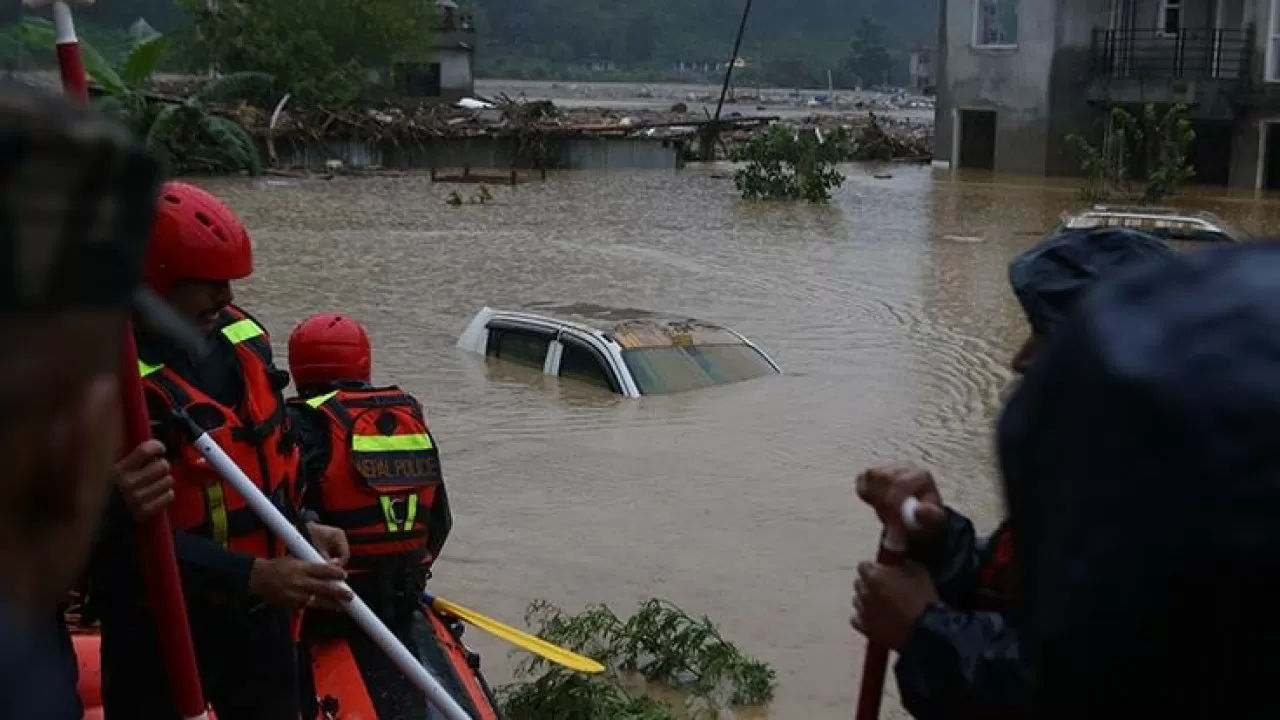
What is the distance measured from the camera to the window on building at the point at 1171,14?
36406mm

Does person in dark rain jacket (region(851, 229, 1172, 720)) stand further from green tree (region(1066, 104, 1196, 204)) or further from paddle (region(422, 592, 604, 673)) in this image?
green tree (region(1066, 104, 1196, 204))

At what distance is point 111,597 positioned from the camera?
11.7ft

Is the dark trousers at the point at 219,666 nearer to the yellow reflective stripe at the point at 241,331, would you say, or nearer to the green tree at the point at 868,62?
the yellow reflective stripe at the point at 241,331

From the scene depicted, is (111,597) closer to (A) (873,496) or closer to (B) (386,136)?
(A) (873,496)

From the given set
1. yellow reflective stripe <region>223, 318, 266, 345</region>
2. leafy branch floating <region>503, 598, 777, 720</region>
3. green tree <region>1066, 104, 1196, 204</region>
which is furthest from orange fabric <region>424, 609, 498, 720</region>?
green tree <region>1066, 104, 1196, 204</region>

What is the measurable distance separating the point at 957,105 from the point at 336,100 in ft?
52.9

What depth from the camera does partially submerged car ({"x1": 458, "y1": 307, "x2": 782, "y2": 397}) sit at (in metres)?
12.5

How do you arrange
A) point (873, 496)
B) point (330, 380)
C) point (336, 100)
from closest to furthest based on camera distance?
1. point (873, 496)
2. point (330, 380)
3. point (336, 100)

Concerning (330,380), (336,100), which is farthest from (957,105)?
(330,380)

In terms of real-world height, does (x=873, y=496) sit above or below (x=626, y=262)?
above

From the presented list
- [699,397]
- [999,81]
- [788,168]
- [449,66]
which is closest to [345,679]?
[699,397]

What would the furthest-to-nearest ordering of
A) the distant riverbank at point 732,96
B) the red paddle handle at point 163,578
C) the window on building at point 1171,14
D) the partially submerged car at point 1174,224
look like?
the distant riverbank at point 732,96
the window on building at point 1171,14
the partially submerged car at point 1174,224
the red paddle handle at point 163,578

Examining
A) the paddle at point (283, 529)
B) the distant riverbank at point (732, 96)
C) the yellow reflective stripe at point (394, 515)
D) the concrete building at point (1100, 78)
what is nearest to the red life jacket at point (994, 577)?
the paddle at point (283, 529)

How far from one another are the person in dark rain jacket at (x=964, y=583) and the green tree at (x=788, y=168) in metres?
30.0
